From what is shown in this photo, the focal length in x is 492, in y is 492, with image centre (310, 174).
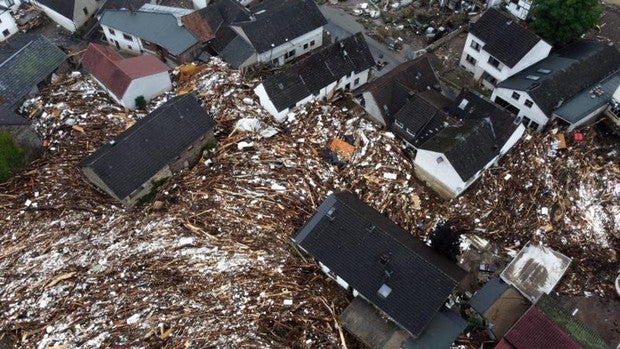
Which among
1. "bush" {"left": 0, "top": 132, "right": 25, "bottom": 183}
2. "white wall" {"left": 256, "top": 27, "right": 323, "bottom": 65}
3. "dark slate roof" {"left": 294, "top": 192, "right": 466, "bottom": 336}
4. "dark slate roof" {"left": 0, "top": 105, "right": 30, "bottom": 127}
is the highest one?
"white wall" {"left": 256, "top": 27, "right": 323, "bottom": 65}

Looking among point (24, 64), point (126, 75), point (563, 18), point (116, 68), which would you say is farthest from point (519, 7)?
point (24, 64)

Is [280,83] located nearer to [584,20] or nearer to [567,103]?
[567,103]

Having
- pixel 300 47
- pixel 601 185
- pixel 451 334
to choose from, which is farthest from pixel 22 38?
pixel 601 185

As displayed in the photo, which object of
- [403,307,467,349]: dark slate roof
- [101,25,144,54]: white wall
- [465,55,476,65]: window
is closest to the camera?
[403,307,467,349]: dark slate roof

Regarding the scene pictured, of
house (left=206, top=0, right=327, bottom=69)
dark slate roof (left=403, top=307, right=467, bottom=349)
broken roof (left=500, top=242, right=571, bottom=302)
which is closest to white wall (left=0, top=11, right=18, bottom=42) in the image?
house (left=206, top=0, right=327, bottom=69)

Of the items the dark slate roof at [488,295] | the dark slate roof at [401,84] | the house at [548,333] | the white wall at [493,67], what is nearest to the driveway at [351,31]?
the dark slate roof at [401,84]

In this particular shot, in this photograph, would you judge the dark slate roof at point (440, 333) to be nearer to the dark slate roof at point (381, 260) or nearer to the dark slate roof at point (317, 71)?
the dark slate roof at point (381, 260)

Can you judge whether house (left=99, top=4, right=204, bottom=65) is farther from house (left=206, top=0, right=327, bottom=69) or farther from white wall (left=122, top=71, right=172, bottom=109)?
white wall (left=122, top=71, right=172, bottom=109)
